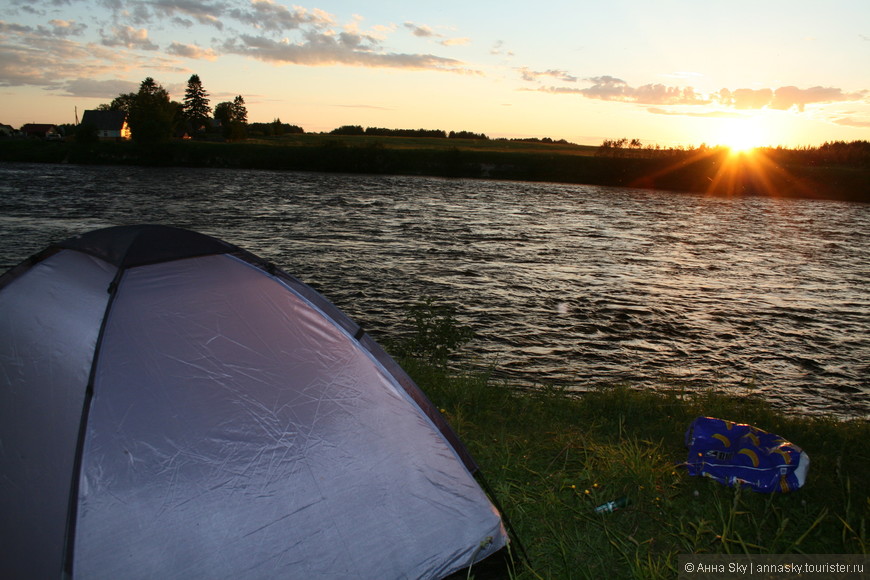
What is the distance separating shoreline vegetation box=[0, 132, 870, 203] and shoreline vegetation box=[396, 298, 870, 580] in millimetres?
54045

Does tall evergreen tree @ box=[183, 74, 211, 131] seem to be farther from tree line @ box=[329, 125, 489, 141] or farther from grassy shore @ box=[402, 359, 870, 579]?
grassy shore @ box=[402, 359, 870, 579]

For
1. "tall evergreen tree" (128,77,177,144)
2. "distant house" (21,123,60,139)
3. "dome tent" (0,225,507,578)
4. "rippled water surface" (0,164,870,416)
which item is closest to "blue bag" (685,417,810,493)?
"dome tent" (0,225,507,578)

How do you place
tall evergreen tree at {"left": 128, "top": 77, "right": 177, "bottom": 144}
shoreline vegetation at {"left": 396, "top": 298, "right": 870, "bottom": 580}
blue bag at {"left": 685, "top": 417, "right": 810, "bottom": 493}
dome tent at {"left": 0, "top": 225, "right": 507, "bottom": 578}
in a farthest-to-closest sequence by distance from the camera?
tall evergreen tree at {"left": 128, "top": 77, "right": 177, "bottom": 144}, blue bag at {"left": 685, "top": 417, "right": 810, "bottom": 493}, shoreline vegetation at {"left": 396, "top": 298, "right": 870, "bottom": 580}, dome tent at {"left": 0, "top": 225, "right": 507, "bottom": 578}

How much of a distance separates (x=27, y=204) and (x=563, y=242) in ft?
81.6

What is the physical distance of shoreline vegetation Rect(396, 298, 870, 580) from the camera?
412 cm

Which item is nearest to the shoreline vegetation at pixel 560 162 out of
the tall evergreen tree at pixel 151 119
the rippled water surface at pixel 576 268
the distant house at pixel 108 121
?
the tall evergreen tree at pixel 151 119

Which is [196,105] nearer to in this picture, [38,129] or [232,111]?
[232,111]

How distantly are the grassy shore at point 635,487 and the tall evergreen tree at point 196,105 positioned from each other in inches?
4704

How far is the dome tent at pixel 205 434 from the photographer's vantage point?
3.34 meters

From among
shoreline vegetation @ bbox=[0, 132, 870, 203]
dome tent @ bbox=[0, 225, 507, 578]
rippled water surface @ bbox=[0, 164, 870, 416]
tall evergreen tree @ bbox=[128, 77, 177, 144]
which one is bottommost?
rippled water surface @ bbox=[0, 164, 870, 416]

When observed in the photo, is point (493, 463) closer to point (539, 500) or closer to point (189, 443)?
point (539, 500)

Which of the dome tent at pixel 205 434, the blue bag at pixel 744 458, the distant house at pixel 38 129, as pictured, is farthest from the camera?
the distant house at pixel 38 129

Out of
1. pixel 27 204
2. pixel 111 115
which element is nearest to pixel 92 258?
pixel 27 204

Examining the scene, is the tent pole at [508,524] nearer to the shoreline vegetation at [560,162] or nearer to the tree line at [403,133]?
the shoreline vegetation at [560,162]
